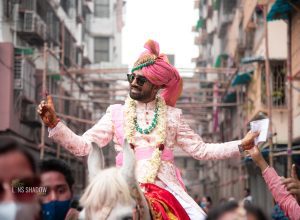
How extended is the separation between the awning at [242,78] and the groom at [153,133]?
812 inches

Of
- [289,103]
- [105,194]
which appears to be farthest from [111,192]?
[289,103]

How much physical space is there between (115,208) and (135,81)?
95.1 inches

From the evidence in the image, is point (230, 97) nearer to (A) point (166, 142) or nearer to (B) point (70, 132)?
(A) point (166, 142)

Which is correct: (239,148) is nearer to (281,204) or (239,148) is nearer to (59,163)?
(281,204)

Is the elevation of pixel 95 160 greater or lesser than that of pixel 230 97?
lesser

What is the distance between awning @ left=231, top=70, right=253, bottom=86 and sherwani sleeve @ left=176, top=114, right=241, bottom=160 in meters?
20.6

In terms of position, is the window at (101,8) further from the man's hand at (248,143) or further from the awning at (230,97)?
the man's hand at (248,143)

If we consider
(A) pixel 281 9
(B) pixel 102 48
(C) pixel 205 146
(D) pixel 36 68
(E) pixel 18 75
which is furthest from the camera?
(B) pixel 102 48

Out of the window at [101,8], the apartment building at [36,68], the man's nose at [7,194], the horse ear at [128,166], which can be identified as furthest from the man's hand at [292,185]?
the window at [101,8]

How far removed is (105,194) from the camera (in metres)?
4.28

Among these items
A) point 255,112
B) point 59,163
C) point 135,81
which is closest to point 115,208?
point 59,163

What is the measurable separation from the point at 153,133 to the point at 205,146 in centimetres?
51

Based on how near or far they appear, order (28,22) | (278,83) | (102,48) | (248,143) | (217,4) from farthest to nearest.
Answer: (102,48) < (217,4) < (28,22) < (278,83) < (248,143)

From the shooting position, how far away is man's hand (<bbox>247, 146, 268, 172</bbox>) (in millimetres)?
6059
